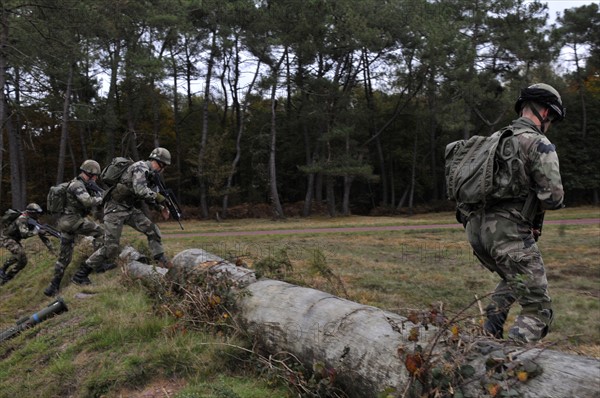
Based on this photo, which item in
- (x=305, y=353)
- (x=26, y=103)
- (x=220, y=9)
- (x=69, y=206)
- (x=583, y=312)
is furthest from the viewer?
(x=220, y=9)

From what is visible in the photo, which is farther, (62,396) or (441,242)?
(441,242)

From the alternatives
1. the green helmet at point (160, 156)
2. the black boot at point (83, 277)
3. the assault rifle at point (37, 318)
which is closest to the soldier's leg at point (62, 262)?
the black boot at point (83, 277)

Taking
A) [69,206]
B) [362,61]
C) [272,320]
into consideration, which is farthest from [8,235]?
[362,61]

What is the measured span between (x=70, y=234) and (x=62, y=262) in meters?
0.51

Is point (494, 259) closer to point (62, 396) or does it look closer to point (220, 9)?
point (62, 396)

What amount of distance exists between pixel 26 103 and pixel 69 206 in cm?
2048

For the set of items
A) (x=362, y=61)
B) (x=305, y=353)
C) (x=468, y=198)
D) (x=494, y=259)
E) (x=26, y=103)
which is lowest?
(x=305, y=353)

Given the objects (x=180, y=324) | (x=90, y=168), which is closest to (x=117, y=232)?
(x=90, y=168)

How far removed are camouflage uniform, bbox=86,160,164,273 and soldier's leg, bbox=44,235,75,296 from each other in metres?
0.65

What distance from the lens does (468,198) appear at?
3.42m

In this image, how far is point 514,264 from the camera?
324cm

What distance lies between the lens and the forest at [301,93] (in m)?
26.3

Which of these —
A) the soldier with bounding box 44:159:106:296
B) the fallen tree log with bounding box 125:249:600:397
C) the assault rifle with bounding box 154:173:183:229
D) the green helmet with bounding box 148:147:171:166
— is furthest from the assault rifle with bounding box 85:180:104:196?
the fallen tree log with bounding box 125:249:600:397

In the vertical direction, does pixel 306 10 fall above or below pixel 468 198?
above
